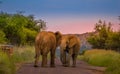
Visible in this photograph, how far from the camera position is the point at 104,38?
75000 mm

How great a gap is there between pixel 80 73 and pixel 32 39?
48.0 metres

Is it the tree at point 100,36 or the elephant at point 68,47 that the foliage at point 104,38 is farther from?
the elephant at point 68,47

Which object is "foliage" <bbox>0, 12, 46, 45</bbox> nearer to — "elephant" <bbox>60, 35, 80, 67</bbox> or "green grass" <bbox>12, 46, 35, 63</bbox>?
"green grass" <bbox>12, 46, 35, 63</bbox>

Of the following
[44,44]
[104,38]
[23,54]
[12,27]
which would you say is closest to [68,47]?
[44,44]

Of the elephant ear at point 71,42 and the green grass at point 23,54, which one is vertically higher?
the elephant ear at point 71,42

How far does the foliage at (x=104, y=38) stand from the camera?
65500 mm

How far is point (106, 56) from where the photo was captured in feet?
111

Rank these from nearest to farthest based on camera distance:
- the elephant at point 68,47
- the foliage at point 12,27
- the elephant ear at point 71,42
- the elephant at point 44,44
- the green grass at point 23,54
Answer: the elephant at point 44,44, the elephant at point 68,47, the elephant ear at point 71,42, the green grass at point 23,54, the foliage at point 12,27

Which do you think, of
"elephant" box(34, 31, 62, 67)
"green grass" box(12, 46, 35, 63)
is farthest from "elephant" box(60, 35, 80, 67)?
"green grass" box(12, 46, 35, 63)

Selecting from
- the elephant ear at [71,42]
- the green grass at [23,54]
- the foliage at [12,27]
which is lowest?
the green grass at [23,54]

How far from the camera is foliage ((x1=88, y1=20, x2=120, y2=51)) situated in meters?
65.5

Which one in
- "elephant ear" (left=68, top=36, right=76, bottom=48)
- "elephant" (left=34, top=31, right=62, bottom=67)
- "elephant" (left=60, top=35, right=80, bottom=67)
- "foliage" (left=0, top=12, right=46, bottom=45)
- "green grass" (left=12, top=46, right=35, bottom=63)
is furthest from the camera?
"foliage" (left=0, top=12, right=46, bottom=45)

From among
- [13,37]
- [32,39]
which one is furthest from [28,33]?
[13,37]

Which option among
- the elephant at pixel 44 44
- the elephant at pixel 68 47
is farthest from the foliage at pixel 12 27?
the elephant at pixel 44 44
